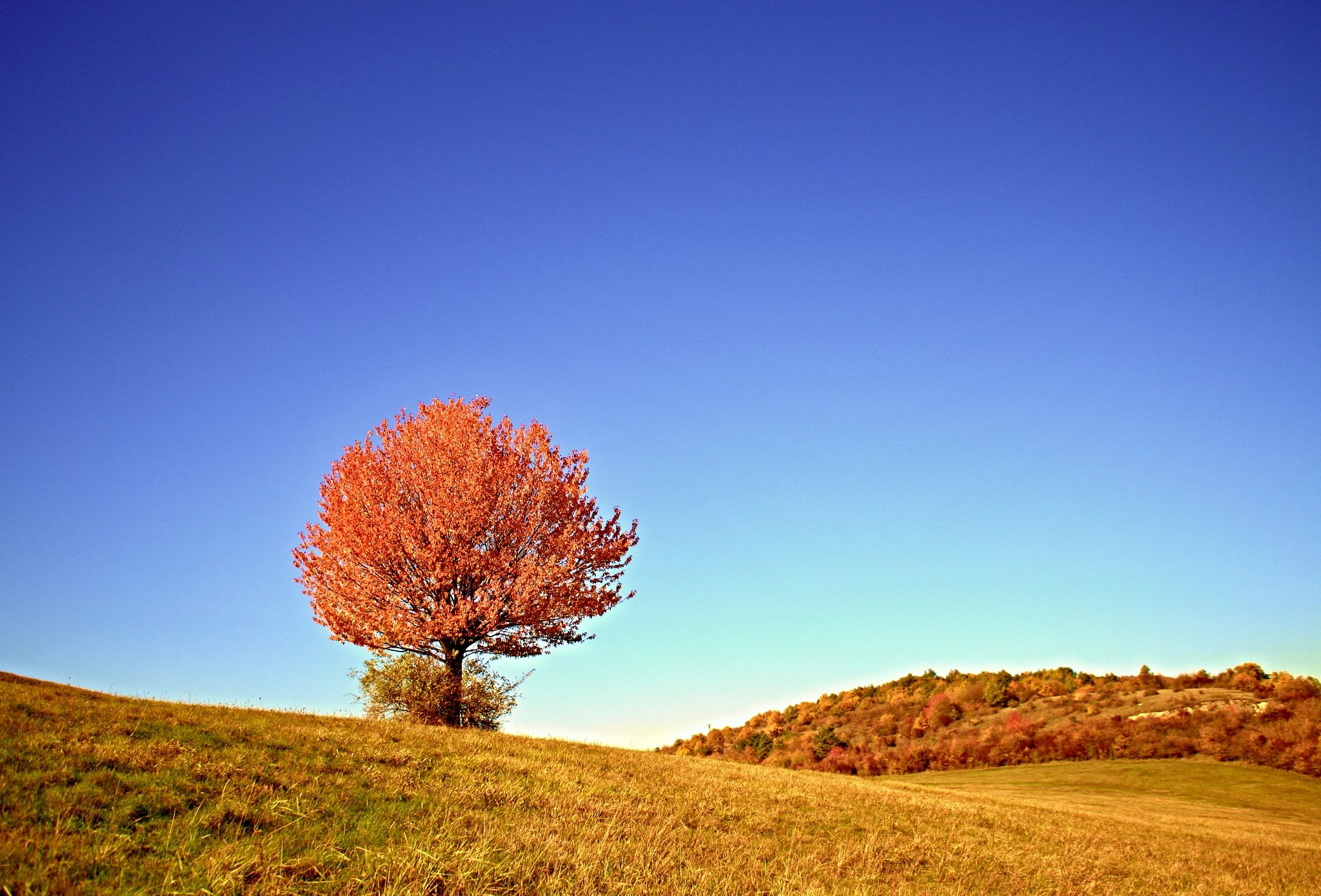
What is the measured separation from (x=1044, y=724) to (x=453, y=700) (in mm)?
43170

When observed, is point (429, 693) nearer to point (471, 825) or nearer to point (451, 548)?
point (451, 548)

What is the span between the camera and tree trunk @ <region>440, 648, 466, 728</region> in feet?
76.7

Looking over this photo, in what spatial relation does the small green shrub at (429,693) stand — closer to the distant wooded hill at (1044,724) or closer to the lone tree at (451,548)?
the lone tree at (451,548)

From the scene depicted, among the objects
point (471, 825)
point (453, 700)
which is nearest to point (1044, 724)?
point (453, 700)

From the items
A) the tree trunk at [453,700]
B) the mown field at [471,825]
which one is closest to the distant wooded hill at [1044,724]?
the mown field at [471,825]

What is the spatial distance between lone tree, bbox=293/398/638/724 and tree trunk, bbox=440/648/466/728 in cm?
4

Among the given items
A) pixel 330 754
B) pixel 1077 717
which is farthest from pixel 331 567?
pixel 1077 717

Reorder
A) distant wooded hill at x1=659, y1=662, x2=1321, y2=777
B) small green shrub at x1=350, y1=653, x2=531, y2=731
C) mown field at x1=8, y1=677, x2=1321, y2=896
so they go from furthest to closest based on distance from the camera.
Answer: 1. distant wooded hill at x1=659, y1=662, x2=1321, y2=777
2. small green shrub at x1=350, y1=653, x2=531, y2=731
3. mown field at x1=8, y1=677, x2=1321, y2=896

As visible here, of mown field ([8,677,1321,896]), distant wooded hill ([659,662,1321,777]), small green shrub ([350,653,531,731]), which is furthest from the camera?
distant wooded hill ([659,662,1321,777])

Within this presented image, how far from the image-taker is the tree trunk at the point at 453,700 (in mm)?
23392

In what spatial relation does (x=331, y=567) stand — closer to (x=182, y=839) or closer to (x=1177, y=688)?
(x=182, y=839)

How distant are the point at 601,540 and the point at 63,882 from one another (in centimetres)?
2080

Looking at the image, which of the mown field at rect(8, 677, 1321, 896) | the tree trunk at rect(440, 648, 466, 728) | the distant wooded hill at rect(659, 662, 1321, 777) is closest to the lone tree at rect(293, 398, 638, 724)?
the tree trunk at rect(440, 648, 466, 728)

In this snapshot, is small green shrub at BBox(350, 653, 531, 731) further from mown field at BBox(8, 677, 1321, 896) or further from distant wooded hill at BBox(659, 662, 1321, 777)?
distant wooded hill at BBox(659, 662, 1321, 777)
